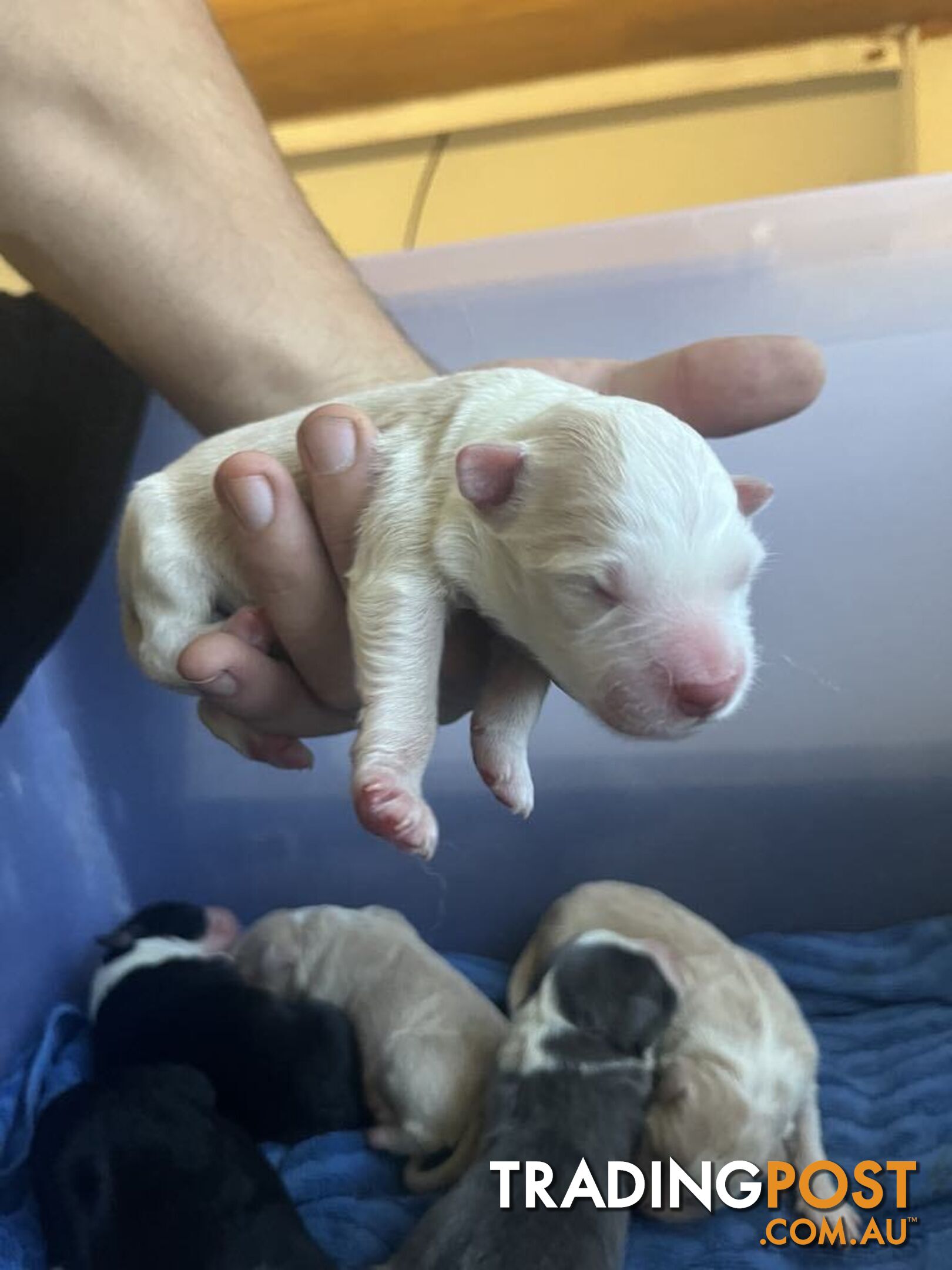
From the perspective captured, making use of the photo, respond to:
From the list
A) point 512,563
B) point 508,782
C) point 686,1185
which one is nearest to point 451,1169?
point 686,1185

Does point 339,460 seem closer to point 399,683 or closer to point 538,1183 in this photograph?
point 399,683

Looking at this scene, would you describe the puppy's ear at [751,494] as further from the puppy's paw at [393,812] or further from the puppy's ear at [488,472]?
the puppy's paw at [393,812]

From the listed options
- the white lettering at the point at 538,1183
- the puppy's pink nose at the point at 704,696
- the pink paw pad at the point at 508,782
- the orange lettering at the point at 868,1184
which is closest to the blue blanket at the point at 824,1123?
the orange lettering at the point at 868,1184

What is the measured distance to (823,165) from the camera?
2412mm

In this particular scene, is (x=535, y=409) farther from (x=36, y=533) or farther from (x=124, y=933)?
(x=124, y=933)

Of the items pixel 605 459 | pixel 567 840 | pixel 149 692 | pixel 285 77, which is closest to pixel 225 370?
pixel 605 459

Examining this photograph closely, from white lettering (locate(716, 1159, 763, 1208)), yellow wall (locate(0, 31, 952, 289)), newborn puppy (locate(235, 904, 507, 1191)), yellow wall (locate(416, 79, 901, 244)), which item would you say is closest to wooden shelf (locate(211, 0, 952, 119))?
yellow wall (locate(0, 31, 952, 289))

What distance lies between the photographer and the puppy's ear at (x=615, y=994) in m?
1.64

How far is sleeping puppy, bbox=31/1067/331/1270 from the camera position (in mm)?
1531

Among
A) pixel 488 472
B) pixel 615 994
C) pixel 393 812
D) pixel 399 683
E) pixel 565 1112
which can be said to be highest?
pixel 488 472

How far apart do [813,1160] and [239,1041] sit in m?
Result: 0.90

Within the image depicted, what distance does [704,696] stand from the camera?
787 millimetres

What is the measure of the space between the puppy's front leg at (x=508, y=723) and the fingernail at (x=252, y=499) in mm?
250

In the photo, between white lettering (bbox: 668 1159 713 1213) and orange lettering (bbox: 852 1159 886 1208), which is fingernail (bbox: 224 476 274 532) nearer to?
white lettering (bbox: 668 1159 713 1213)
